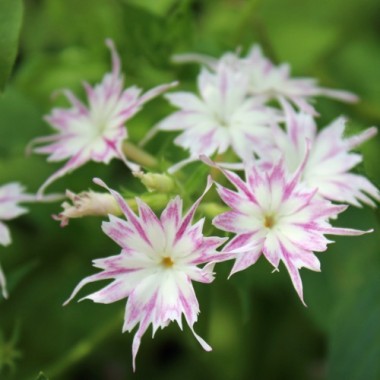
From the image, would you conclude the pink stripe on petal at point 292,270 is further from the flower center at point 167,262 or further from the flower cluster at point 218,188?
the flower center at point 167,262

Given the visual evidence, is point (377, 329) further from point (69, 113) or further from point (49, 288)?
point (49, 288)

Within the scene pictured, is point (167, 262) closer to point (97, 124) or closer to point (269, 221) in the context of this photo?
point (269, 221)

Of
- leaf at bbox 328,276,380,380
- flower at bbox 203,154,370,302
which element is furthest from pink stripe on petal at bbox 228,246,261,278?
leaf at bbox 328,276,380,380

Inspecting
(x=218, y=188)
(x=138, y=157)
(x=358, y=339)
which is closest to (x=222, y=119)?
(x=138, y=157)

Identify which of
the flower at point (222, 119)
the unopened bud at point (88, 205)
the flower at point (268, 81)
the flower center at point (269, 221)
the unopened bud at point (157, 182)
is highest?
the flower at point (268, 81)

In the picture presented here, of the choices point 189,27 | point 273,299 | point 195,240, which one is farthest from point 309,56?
point 195,240

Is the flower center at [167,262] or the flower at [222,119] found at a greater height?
the flower at [222,119]

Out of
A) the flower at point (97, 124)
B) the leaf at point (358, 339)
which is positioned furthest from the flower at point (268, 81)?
the leaf at point (358, 339)

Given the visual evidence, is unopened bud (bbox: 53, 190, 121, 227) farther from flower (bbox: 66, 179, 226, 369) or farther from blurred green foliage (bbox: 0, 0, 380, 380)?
blurred green foliage (bbox: 0, 0, 380, 380)
